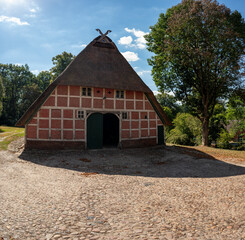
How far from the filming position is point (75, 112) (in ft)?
53.8

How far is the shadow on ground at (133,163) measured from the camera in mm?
10547

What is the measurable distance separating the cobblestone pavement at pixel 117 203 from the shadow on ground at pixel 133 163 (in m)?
0.06

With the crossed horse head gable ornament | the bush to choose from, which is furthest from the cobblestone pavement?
the bush

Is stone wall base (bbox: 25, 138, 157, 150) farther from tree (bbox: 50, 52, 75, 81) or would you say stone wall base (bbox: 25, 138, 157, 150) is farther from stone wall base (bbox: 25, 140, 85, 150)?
tree (bbox: 50, 52, 75, 81)

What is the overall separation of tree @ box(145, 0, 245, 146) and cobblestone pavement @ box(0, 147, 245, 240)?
1109cm

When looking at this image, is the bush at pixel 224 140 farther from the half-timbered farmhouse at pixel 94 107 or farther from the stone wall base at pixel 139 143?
the stone wall base at pixel 139 143

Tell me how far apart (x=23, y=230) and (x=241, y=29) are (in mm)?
22310

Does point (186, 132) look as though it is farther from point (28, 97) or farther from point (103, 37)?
point (28, 97)

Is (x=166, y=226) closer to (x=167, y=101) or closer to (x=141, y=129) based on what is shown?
(x=141, y=129)

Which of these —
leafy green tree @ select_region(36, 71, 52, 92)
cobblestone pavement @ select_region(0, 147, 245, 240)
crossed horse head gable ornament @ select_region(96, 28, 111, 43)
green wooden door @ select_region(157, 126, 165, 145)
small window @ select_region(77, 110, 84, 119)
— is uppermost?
leafy green tree @ select_region(36, 71, 52, 92)

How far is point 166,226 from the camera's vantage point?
4.54 metres

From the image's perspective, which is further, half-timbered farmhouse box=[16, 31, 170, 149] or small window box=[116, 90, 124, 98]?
small window box=[116, 90, 124, 98]

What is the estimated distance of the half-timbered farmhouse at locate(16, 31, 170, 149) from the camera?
15.8 metres

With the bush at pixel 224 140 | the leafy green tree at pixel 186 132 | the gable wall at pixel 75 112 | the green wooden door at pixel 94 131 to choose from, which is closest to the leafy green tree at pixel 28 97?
the leafy green tree at pixel 186 132
